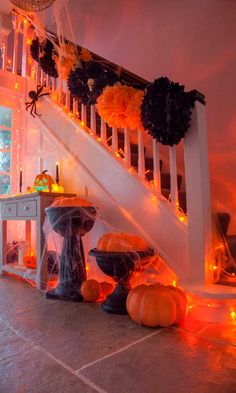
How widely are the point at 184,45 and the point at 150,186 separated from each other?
4.78 feet

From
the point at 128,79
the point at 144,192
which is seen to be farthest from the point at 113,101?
the point at 144,192

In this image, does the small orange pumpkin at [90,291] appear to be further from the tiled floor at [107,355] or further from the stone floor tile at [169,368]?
the stone floor tile at [169,368]

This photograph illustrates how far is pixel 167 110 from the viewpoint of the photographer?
1607 millimetres

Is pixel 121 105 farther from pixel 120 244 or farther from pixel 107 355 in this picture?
pixel 107 355

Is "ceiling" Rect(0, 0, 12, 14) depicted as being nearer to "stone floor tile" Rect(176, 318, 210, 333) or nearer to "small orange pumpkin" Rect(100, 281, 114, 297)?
"small orange pumpkin" Rect(100, 281, 114, 297)

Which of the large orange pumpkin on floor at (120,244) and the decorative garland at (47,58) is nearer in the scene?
the large orange pumpkin on floor at (120,244)

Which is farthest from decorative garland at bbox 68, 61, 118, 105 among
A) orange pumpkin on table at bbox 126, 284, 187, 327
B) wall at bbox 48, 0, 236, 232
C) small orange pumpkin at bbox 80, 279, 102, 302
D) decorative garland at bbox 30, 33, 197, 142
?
orange pumpkin on table at bbox 126, 284, 187, 327

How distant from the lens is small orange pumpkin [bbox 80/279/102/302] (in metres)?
1.76

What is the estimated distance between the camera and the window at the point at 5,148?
3443 millimetres

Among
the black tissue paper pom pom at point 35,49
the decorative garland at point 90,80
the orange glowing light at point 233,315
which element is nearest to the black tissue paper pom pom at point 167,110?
the decorative garland at point 90,80

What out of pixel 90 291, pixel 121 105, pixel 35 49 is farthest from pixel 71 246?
pixel 35 49

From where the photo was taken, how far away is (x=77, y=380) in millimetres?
886

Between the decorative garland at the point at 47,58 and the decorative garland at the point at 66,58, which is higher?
the decorative garland at the point at 47,58

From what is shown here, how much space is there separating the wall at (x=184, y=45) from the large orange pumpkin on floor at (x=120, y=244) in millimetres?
917
